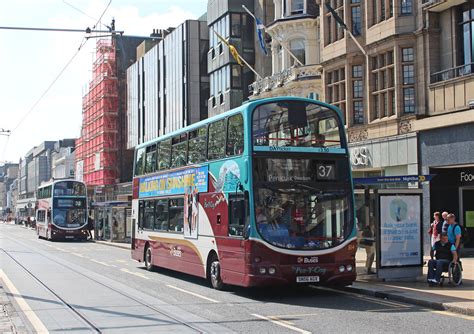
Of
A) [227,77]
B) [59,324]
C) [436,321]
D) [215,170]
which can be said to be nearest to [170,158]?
[215,170]

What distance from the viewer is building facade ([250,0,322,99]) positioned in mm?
33625

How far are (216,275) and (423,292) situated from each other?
4792mm

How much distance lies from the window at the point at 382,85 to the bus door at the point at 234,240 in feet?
45.6

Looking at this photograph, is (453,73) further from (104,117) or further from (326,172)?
(104,117)

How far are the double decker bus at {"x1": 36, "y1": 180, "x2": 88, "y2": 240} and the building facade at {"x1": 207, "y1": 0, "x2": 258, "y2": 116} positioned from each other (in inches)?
453

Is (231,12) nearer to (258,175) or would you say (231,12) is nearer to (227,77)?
(227,77)

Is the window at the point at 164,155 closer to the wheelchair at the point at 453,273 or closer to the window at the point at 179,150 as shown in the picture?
the window at the point at 179,150

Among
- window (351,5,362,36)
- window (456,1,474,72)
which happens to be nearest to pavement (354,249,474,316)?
window (456,1,474,72)

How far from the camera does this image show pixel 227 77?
4372cm

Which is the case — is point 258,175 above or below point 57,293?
above

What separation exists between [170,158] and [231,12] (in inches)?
1022

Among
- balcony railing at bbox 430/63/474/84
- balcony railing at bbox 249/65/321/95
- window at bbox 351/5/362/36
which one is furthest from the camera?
balcony railing at bbox 249/65/321/95

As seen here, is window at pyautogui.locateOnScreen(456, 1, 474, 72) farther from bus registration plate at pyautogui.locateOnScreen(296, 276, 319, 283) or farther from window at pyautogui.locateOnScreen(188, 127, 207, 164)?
bus registration plate at pyautogui.locateOnScreen(296, 276, 319, 283)

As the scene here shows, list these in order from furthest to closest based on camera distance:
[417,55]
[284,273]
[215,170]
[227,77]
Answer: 1. [227,77]
2. [417,55]
3. [215,170]
4. [284,273]
